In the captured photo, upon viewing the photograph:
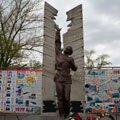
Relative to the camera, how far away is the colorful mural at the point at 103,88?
793 cm

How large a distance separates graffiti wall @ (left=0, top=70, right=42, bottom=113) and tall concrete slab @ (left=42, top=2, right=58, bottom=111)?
1.43m

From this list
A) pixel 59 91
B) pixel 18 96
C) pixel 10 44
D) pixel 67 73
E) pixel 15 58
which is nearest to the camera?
pixel 59 91

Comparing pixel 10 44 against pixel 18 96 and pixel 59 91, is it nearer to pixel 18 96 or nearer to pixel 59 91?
pixel 18 96

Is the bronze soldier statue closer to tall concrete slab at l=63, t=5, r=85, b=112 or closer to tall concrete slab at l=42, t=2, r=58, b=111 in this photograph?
tall concrete slab at l=63, t=5, r=85, b=112

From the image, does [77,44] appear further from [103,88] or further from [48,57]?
[103,88]

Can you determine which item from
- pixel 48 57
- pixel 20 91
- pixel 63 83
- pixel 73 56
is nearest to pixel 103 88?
pixel 73 56

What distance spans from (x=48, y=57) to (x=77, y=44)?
1.37 metres

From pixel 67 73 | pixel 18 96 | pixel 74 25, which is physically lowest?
pixel 18 96

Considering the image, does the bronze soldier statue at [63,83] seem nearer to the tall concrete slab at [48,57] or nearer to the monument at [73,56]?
the monument at [73,56]

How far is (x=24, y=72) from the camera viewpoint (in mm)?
8094

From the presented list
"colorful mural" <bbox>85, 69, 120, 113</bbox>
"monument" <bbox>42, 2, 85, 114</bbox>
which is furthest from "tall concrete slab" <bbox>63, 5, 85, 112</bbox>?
"colorful mural" <bbox>85, 69, 120, 113</bbox>

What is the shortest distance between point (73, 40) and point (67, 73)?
3.12 metres

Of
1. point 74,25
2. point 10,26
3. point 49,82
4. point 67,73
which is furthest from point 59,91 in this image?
point 10,26

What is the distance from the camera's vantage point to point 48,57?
688 cm
